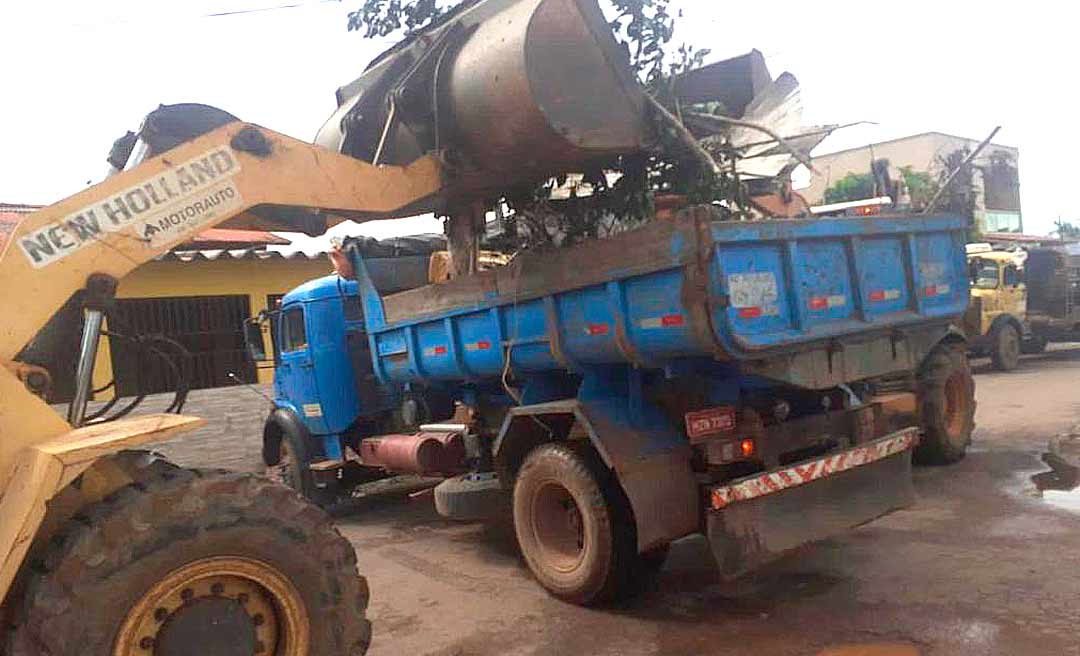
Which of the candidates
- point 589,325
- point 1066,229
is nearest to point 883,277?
Result: point 589,325

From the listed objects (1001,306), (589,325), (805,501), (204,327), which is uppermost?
(204,327)

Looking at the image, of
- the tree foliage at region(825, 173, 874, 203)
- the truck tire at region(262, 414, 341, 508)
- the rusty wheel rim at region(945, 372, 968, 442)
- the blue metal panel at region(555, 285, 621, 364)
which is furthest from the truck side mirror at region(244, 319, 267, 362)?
the tree foliage at region(825, 173, 874, 203)

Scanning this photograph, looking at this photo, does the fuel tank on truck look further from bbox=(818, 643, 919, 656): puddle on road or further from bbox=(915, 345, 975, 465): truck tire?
bbox=(915, 345, 975, 465): truck tire

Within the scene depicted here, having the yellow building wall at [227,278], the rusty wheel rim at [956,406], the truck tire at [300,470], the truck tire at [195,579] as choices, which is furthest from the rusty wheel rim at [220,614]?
the yellow building wall at [227,278]

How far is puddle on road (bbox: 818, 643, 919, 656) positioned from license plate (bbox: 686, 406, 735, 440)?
1240 millimetres

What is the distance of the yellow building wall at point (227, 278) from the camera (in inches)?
456

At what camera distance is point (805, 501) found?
4.73m

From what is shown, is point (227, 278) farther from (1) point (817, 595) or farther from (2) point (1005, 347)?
(2) point (1005, 347)

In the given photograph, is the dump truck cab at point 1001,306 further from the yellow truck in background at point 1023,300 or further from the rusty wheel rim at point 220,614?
the rusty wheel rim at point 220,614

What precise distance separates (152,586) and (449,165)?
2601 millimetres

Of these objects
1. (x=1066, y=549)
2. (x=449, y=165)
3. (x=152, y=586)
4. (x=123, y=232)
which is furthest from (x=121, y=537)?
(x=1066, y=549)

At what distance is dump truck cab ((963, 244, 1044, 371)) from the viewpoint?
1514 centimetres

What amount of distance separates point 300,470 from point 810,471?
4.97 metres

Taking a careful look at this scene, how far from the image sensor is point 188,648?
115 inches
